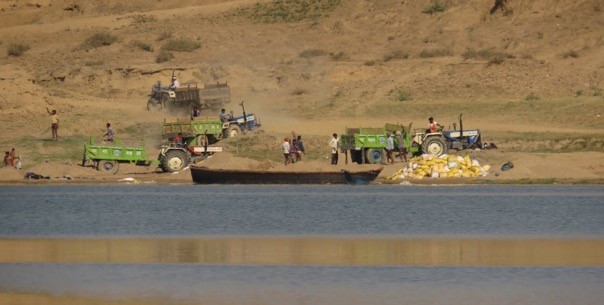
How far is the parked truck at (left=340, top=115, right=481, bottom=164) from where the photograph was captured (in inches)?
2060

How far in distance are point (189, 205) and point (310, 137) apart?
21.1 metres

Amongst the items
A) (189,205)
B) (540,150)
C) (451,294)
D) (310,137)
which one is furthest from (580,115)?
(451,294)

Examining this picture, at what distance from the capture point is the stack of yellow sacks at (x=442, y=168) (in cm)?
5081

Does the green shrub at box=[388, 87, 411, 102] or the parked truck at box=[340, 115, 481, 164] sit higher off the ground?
the green shrub at box=[388, 87, 411, 102]

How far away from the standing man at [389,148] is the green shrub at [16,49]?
4365cm

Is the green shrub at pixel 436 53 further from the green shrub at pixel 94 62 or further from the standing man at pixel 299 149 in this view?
the standing man at pixel 299 149

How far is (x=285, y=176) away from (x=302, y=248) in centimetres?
2195

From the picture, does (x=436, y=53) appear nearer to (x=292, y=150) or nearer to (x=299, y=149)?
(x=299, y=149)

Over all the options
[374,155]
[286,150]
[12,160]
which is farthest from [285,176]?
[12,160]

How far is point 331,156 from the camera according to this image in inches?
2200

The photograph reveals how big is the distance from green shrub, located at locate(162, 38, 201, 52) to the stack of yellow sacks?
36079 millimetres

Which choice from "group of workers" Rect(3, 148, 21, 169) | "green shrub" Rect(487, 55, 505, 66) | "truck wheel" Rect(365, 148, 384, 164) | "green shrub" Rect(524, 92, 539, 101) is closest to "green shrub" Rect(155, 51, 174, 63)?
"green shrub" Rect(487, 55, 505, 66)

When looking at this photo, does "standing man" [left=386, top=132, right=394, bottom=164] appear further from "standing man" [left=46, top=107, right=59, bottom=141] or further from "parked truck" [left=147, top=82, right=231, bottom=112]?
"standing man" [left=46, top=107, right=59, bottom=141]

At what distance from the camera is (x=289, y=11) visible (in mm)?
95250
